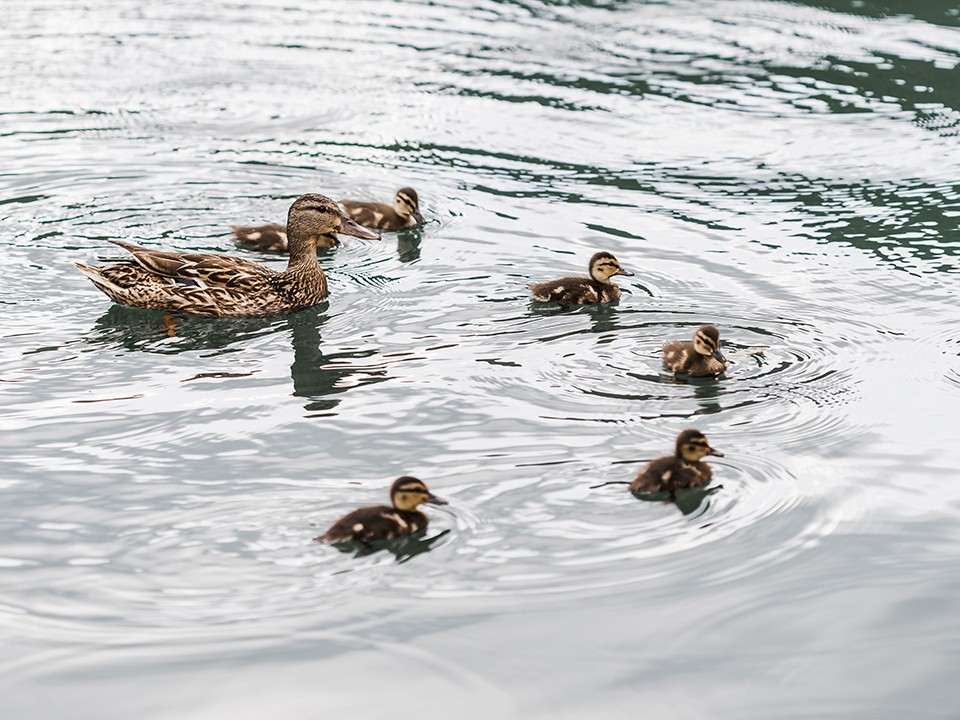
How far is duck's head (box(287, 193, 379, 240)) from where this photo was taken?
8.59m

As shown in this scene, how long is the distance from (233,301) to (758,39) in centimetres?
703

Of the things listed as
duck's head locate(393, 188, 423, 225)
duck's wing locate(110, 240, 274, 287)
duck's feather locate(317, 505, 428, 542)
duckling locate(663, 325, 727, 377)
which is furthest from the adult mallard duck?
duck's feather locate(317, 505, 428, 542)

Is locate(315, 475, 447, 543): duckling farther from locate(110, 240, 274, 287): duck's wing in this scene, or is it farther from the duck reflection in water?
locate(110, 240, 274, 287): duck's wing

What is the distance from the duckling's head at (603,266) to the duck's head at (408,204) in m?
1.70

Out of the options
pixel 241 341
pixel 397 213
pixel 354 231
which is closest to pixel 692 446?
pixel 241 341

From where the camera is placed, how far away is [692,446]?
589 cm

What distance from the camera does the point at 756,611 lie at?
5.28 m

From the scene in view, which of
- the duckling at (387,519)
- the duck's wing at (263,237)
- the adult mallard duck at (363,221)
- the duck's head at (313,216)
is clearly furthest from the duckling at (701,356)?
the duck's wing at (263,237)

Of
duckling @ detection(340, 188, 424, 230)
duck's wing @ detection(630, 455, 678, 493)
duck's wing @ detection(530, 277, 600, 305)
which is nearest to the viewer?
duck's wing @ detection(630, 455, 678, 493)

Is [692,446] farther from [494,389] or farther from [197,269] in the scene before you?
[197,269]

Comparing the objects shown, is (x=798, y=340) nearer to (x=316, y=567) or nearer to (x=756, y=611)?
(x=756, y=611)

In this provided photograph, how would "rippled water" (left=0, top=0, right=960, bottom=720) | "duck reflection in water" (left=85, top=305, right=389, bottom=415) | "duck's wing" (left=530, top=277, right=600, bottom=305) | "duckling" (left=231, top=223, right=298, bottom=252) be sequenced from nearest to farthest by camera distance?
1. "rippled water" (left=0, top=0, right=960, bottom=720)
2. "duck reflection in water" (left=85, top=305, right=389, bottom=415)
3. "duck's wing" (left=530, top=277, right=600, bottom=305)
4. "duckling" (left=231, top=223, right=298, bottom=252)

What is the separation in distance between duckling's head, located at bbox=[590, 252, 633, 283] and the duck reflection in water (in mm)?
1399

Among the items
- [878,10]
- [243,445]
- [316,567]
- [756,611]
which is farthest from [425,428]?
[878,10]
